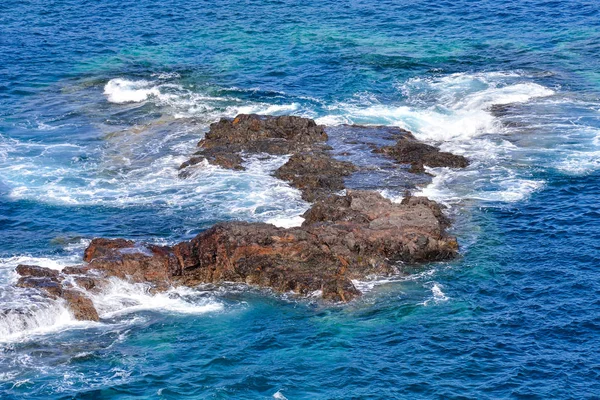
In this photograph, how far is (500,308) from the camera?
4756cm

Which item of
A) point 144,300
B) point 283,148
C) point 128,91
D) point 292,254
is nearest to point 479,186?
point 283,148

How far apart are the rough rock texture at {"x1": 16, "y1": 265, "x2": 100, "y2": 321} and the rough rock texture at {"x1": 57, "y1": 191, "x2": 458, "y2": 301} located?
91.0 inches

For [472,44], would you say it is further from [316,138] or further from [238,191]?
[238,191]

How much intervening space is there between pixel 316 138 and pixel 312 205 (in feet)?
41.6

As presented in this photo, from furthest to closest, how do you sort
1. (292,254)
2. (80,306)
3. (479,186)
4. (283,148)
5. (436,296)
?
(283,148), (479,186), (292,254), (436,296), (80,306)

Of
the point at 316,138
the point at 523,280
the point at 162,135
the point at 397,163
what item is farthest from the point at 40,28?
the point at 523,280

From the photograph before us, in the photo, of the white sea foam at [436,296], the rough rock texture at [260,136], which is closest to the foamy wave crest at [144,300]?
the white sea foam at [436,296]

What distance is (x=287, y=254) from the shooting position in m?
50.8

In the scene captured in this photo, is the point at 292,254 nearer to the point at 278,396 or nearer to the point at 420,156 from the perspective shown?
the point at 278,396

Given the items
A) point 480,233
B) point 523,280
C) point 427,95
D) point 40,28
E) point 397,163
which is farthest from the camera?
point 40,28

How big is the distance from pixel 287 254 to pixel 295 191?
10.8m

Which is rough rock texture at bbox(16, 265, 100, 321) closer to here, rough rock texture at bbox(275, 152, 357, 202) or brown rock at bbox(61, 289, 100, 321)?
brown rock at bbox(61, 289, 100, 321)

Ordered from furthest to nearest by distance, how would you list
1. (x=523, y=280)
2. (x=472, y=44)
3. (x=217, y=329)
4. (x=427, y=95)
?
(x=472, y=44) < (x=427, y=95) < (x=523, y=280) < (x=217, y=329)

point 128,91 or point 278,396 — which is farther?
point 128,91
